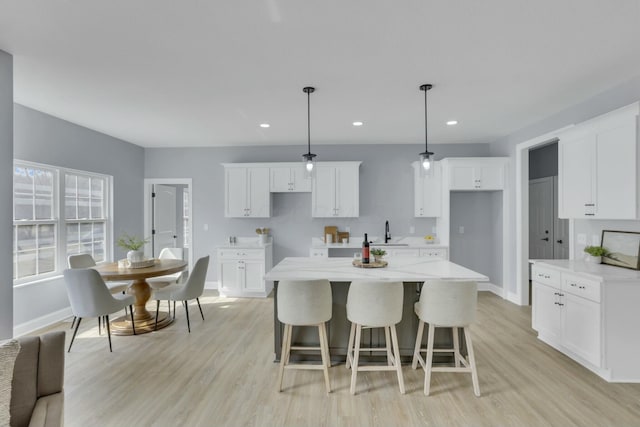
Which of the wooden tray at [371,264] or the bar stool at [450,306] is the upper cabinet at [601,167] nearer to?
the bar stool at [450,306]

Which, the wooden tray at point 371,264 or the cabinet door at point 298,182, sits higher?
the cabinet door at point 298,182

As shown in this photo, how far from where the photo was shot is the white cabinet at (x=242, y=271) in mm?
5480

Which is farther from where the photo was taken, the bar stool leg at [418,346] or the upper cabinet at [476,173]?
the upper cabinet at [476,173]

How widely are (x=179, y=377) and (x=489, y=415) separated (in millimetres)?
2438

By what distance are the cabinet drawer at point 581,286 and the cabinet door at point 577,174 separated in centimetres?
68

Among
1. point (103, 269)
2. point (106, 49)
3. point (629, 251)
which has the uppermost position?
point (106, 49)

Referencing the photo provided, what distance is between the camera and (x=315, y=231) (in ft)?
19.6

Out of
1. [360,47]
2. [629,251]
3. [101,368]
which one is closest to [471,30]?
[360,47]

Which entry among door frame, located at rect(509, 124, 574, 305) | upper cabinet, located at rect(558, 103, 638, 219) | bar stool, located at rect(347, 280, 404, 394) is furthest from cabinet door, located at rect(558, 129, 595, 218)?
bar stool, located at rect(347, 280, 404, 394)

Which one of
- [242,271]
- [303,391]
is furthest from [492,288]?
[303,391]

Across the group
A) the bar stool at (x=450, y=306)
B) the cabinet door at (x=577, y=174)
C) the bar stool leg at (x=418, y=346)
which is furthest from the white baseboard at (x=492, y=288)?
the bar stool at (x=450, y=306)

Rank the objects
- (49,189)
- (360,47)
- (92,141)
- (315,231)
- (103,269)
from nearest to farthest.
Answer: (360,47)
(103,269)
(49,189)
(92,141)
(315,231)

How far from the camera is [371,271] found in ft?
9.76

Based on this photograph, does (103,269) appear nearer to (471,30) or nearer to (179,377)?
(179,377)
